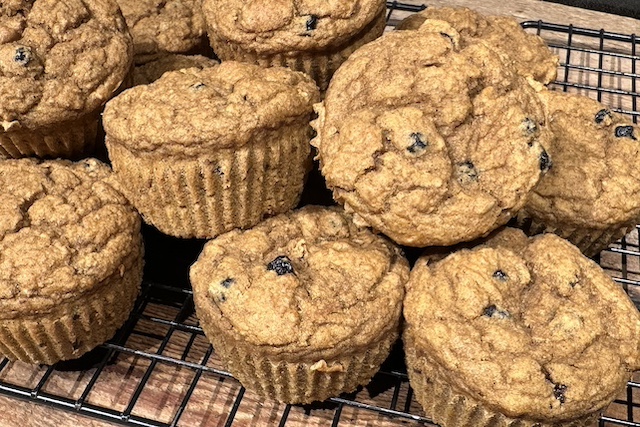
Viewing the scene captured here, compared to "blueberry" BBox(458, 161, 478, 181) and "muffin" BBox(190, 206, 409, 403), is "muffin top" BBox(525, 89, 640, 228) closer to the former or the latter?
"blueberry" BBox(458, 161, 478, 181)

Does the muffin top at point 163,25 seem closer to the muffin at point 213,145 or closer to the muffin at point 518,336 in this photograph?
the muffin at point 213,145

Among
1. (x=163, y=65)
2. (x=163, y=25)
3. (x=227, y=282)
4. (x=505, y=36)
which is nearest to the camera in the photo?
(x=227, y=282)

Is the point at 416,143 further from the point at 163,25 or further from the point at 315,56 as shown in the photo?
the point at 163,25

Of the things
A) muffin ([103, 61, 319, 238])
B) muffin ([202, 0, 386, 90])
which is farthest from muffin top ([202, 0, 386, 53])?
muffin ([103, 61, 319, 238])

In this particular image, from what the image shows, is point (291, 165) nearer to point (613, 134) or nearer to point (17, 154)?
point (17, 154)

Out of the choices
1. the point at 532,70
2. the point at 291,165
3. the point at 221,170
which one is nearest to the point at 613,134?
the point at 532,70

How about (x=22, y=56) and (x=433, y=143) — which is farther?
(x=22, y=56)

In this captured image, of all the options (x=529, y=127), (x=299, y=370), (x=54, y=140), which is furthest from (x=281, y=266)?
(x=54, y=140)
